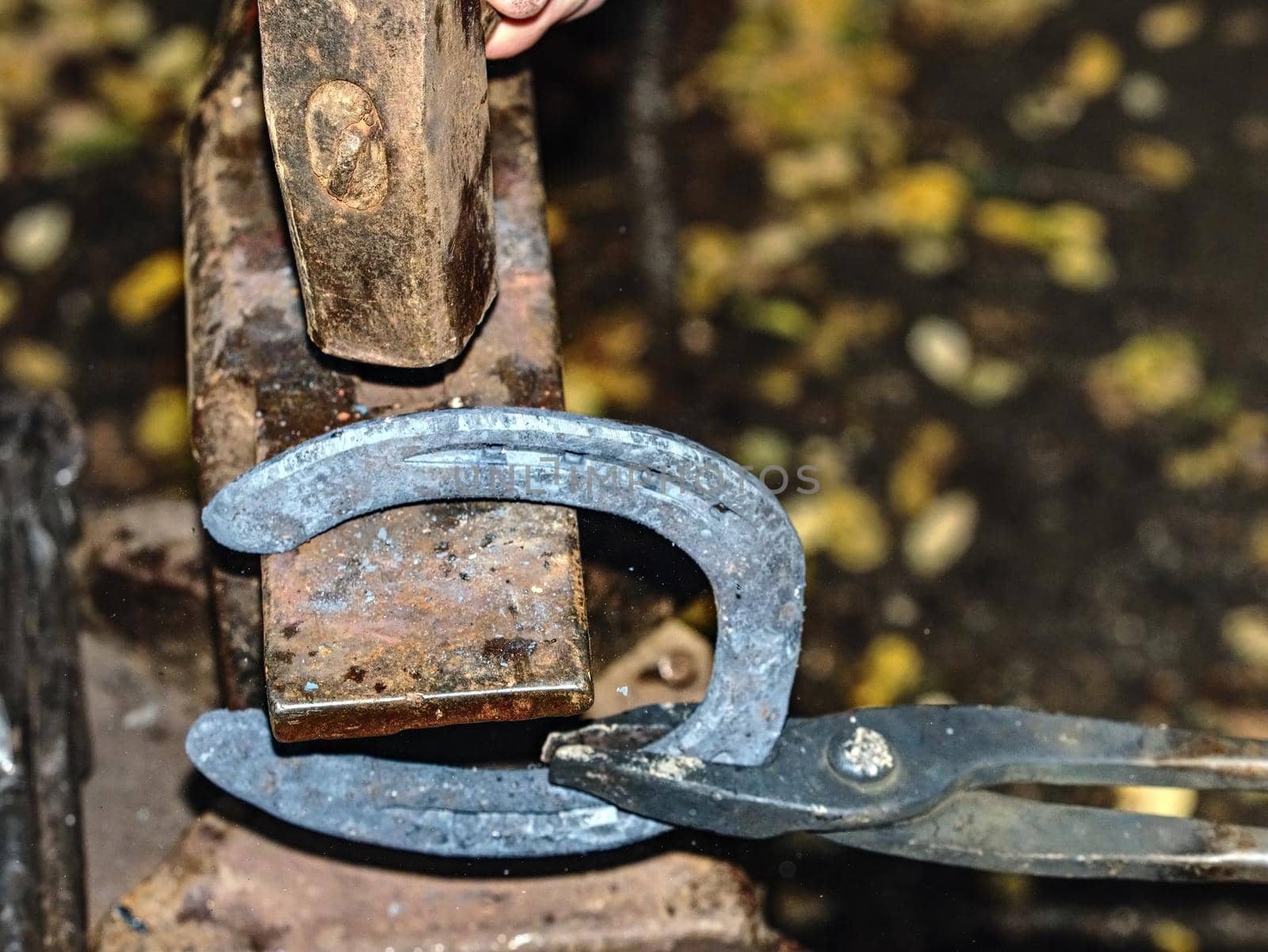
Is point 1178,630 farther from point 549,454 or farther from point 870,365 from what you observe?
point 549,454

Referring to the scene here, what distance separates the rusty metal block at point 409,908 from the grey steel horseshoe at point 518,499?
271 millimetres

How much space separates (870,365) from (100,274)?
1755 mm

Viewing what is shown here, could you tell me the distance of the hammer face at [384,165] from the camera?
119 centimetres

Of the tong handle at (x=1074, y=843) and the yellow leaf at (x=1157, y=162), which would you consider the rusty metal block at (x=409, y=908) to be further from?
the yellow leaf at (x=1157, y=162)

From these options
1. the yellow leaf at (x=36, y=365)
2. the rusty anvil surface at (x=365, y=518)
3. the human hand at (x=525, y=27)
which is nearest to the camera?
the rusty anvil surface at (x=365, y=518)

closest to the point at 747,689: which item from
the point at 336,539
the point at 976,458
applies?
the point at 336,539

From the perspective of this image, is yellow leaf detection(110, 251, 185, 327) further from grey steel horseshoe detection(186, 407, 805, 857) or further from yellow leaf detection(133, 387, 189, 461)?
grey steel horseshoe detection(186, 407, 805, 857)

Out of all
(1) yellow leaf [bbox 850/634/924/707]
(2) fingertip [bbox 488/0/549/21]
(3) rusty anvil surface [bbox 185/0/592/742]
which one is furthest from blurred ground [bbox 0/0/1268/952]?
(2) fingertip [bbox 488/0/549/21]

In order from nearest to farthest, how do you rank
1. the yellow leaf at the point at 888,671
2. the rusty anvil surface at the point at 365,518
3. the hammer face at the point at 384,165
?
the hammer face at the point at 384,165
the rusty anvil surface at the point at 365,518
the yellow leaf at the point at 888,671

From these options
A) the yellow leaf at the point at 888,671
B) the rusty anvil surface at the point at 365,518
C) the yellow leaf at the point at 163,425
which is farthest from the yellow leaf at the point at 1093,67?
the yellow leaf at the point at 163,425

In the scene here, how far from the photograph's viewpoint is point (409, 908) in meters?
1.69

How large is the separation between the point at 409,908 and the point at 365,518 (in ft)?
1.86

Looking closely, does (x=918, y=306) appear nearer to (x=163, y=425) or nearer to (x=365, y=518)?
(x=163, y=425)

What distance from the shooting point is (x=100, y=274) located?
3.12 m
